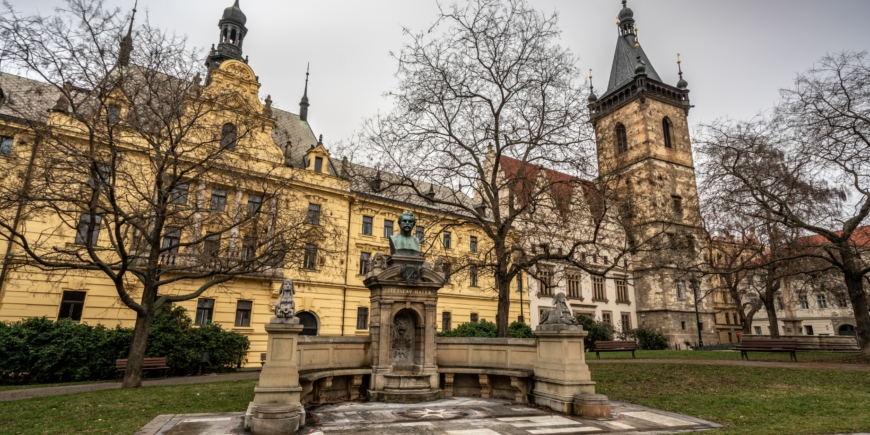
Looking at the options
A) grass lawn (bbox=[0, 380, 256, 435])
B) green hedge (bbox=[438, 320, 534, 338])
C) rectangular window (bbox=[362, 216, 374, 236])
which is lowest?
grass lawn (bbox=[0, 380, 256, 435])

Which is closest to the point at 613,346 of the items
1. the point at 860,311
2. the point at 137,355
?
the point at 860,311

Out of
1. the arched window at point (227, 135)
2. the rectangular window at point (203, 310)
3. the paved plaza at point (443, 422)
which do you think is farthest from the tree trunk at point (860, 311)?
the rectangular window at point (203, 310)

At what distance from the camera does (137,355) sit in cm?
1330

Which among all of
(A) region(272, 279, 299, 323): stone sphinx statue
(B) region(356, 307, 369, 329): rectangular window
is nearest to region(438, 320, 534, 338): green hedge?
(B) region(356, 307, 369, 329): rectangular window

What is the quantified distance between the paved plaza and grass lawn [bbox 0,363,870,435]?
69cm

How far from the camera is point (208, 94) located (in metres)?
15.2

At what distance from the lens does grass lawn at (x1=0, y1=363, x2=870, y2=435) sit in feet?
25.8

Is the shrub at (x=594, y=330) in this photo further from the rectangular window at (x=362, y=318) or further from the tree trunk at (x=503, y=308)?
the tree trunk at (x=503, y=308)

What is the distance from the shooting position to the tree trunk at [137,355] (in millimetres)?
13133

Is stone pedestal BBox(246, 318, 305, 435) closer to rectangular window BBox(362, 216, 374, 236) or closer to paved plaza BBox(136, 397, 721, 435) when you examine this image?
paved plaza BBox(136, 397, 721, 435)

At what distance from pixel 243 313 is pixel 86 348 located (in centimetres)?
785

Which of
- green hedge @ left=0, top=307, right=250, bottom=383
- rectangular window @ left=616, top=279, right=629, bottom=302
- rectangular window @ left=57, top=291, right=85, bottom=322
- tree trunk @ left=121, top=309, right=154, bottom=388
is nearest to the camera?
tree trunk @ left=121, top=309, right=154, bottom=388

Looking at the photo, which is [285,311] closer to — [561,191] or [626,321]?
[561,191]

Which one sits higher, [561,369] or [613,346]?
[613,346]
